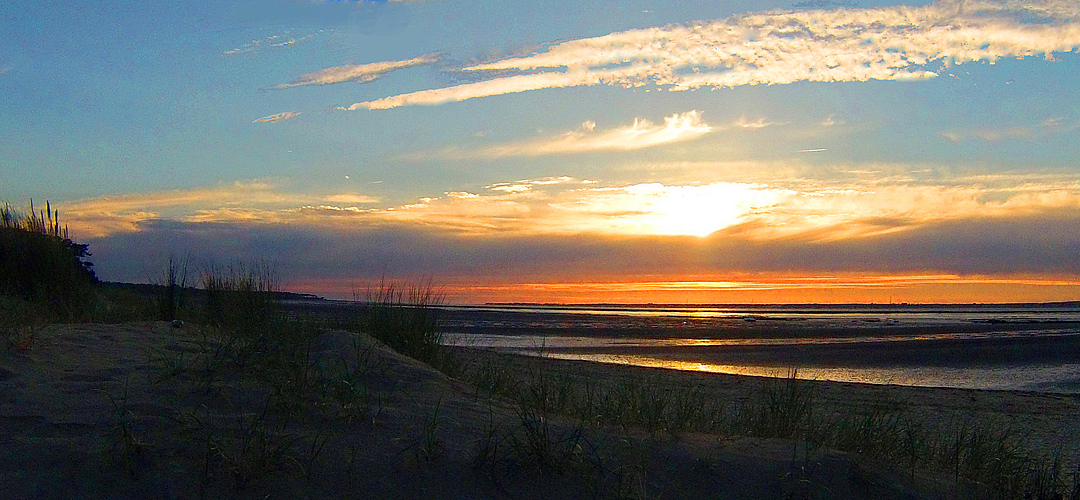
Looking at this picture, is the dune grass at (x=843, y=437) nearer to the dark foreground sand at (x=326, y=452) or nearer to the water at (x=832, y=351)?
the dark foreground sand at (x=326, y=452)

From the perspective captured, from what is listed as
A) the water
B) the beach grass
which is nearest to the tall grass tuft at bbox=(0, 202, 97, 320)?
the beach grass

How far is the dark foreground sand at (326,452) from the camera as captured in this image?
3.63 metres

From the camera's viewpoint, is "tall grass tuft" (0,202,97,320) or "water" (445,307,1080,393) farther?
"water" (445,307,1080,393)

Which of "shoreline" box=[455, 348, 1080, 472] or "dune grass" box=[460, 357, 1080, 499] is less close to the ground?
"dune grass" box=[460, 357, 1080, 499]

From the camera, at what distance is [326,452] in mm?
3975

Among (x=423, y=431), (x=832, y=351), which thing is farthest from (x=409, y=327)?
(x=832, y=351)

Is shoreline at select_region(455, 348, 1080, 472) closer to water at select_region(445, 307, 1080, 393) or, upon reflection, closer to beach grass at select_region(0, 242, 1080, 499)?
water at select_region(445, 307, 1080, 393)

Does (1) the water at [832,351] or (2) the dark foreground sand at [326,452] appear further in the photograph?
(1) the water at [832,351]

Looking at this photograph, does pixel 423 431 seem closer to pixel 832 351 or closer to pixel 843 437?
pixel 843 437

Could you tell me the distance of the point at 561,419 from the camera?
526 centimetres

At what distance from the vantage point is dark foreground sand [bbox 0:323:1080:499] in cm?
363

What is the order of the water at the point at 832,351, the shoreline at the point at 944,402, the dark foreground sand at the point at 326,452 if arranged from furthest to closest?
the water at the point at 832,351
the shoreline at the point at 944,402
the dark foreground sand at the point at 326,452

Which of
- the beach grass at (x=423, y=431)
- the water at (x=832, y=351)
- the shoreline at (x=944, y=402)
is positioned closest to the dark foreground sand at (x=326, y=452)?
the beach grass at (x=423, y=431)

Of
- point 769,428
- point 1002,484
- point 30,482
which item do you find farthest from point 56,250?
point 1002,484
